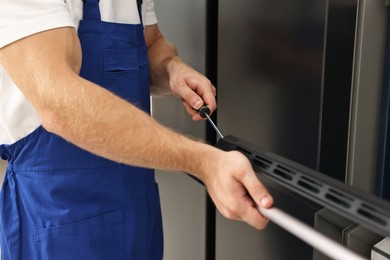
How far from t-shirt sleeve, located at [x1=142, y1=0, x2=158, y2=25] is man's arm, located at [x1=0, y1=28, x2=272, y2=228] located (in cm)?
40

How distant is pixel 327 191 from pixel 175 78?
592 millimetres

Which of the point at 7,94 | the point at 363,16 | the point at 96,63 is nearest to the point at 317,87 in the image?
the point at 363,16

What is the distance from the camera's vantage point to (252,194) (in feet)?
2.14

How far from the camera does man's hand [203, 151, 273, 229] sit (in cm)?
65

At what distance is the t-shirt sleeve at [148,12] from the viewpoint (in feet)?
3.72

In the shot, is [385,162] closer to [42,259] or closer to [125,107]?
[125,107]

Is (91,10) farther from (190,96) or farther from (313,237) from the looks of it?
(313,237)

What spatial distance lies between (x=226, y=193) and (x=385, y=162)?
0.56 m

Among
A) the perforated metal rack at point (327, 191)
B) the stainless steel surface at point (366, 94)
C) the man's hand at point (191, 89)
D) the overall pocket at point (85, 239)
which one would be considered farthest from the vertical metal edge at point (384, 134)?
the overall pocket at point (85, 239)

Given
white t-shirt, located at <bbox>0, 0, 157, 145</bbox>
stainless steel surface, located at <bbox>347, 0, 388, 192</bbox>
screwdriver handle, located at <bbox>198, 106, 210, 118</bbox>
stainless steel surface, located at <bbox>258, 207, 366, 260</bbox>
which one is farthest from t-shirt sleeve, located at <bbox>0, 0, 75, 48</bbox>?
stainless steel surface, located at <bbox>347, 0, 388, 192</bbox>

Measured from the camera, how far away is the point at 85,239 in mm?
929

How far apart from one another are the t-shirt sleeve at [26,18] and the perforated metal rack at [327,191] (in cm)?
39

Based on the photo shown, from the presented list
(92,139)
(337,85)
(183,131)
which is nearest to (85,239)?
(92,139)

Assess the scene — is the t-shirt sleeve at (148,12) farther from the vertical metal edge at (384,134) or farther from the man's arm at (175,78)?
the vertical metal edge at (384,134)
